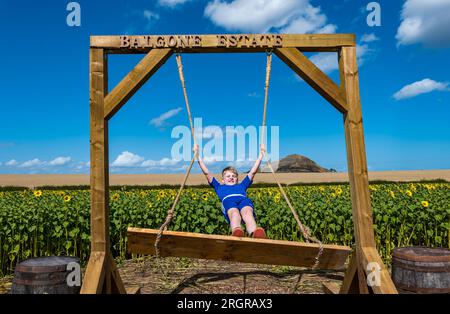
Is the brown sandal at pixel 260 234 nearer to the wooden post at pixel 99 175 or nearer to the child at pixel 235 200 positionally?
the child at pixel 235 200

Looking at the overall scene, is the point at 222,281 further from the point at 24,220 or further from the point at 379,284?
the point at 24,220

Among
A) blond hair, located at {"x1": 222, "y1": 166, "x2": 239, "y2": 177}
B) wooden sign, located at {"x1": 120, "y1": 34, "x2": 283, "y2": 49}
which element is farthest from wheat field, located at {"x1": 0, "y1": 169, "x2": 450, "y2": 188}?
wooden sign, located at {"x1": 120, "y1": 34, "x2": 283, "y2": 49}

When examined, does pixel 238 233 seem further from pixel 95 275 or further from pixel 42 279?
pixel 42 279

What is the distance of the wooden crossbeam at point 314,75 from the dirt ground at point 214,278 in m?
2.87

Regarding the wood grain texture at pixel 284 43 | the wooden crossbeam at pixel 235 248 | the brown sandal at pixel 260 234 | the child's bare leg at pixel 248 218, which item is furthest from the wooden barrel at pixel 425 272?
the wood grain texture at pixel 284 43

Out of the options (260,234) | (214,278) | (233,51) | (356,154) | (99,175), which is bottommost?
(214,278)

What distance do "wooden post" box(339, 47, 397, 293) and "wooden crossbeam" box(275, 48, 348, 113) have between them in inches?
3.7

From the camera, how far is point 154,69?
4.90 metres

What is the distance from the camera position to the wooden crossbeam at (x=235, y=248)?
15.2ft

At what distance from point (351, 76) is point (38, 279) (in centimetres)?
407

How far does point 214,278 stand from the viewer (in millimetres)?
7156

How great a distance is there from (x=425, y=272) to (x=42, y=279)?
3.94 meters

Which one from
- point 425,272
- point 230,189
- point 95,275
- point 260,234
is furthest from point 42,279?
point 425,272

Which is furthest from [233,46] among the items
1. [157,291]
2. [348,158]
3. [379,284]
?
[157,291]
